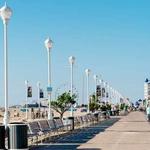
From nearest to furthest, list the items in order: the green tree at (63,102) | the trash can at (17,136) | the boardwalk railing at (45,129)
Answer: the trash can at (17,136) < the boardwalk railing at (45,129) < the green tree at (63,102)

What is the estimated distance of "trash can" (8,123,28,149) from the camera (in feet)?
60.0

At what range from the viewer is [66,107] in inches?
1882

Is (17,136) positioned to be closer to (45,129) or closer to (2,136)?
(2,136)

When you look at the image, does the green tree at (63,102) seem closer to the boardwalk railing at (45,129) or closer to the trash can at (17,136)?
the boardwalk railing at (45,129)

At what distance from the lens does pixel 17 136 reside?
1830cm

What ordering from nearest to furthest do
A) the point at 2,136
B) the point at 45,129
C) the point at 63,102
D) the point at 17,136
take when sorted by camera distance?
1. the point at 2,136
2. the point at 17,136
3. the point at 45,129
4. the point at 63,102

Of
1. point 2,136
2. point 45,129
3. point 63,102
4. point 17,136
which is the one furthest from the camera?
point 63,102

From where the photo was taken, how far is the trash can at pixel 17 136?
18.3m

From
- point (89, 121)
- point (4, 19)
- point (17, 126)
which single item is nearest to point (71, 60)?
point (89, 121)

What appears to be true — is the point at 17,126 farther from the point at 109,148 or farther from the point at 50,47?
the point at 50,47

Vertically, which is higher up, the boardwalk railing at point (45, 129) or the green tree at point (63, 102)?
the green tree at point (63, 102)

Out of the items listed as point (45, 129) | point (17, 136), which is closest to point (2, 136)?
point (17, 136)

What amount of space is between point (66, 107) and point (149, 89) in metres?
47.6

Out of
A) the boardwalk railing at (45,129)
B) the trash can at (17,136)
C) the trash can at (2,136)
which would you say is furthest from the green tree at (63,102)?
the trash can at (2,136)
